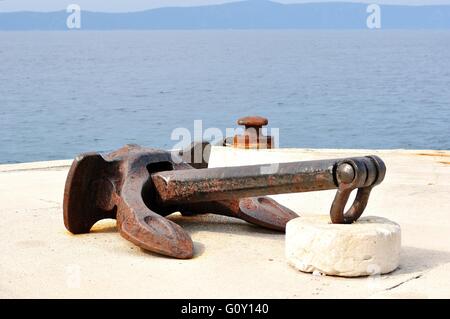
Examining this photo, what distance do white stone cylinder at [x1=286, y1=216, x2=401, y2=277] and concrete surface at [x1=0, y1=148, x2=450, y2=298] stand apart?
0.06 metres

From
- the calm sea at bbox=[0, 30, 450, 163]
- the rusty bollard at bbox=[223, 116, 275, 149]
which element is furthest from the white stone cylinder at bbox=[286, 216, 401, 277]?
the calm sea at bbox=[0, 30, 450, 163]

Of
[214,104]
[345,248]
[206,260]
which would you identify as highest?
[345,248]

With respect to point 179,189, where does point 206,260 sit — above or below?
below

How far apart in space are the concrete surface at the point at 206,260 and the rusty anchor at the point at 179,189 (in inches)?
4.1

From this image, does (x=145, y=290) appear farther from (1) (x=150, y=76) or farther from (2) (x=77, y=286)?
(1) (x=150, y=76)

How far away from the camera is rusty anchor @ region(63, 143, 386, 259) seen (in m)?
4.77

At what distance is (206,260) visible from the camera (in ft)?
16.5

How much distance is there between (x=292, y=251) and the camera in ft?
15.9

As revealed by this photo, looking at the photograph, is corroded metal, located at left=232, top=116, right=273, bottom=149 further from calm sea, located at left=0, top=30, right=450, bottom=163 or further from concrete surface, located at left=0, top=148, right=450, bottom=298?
calm sea, located at left=0, top=30, right=450, bottom=163

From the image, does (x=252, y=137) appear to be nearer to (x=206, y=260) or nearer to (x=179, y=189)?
(x=179, y=189)

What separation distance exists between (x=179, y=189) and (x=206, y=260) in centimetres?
48

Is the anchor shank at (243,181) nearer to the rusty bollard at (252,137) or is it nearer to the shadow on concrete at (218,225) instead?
the shadow on concrete at (218,225)

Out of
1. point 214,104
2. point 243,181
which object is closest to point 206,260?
point 243,181

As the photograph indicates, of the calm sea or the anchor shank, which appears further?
the calm sea
